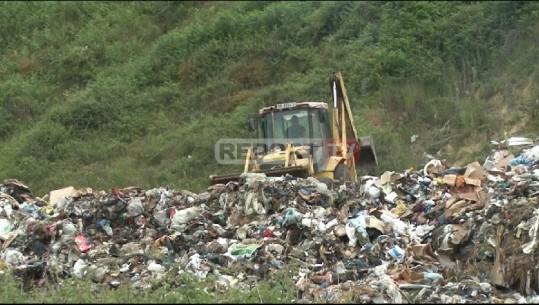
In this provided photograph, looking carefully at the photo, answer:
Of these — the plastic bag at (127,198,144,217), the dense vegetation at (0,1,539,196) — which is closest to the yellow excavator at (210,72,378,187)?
the plastic bag at (127,198,144,217)

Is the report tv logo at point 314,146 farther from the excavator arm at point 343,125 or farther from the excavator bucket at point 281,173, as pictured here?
the excavator bucket at point 281,173

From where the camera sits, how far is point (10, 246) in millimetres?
10672

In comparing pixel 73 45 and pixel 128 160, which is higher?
pixel 73 45

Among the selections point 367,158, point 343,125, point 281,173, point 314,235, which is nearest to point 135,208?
point 314,235

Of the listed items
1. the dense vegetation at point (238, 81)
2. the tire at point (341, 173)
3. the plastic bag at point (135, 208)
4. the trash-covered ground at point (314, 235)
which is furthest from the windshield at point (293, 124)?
the dense vegetation at point (238, 81)

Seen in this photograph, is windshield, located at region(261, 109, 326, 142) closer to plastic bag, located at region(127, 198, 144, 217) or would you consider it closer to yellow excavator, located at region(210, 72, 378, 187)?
yellow excavator, located at region(210, 72, 378, 187)

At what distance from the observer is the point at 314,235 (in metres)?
10.4

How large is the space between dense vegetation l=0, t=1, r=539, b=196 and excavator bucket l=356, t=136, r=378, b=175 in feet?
4.71

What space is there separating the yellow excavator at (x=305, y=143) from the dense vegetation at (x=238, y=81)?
3.46 m

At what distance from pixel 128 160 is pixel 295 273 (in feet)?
36.4

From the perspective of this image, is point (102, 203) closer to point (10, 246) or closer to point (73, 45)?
point (10, 246)

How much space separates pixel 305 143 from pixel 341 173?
72 centimetres

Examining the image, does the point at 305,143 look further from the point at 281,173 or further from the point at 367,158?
the point at 367,158

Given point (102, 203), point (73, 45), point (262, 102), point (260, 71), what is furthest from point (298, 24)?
point (102, 203)
